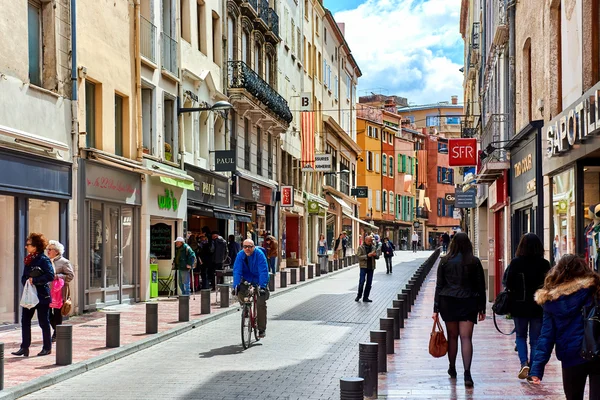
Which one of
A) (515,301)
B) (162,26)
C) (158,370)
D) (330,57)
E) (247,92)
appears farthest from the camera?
(330,57)

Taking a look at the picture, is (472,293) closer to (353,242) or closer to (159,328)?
(159,328)

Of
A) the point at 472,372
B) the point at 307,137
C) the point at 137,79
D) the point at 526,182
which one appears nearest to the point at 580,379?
the point at 472,372

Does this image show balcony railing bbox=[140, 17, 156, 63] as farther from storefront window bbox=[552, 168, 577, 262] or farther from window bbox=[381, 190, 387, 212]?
window bbox=[381, 190, 387, 212]

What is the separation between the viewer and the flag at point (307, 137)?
42156 millimetres

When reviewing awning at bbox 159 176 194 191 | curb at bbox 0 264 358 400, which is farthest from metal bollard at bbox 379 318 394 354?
awning at bbox 159 176 194 191

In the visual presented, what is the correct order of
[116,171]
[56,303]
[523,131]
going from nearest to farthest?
1. [56,303]
2. [523,131]
3. [116,171]

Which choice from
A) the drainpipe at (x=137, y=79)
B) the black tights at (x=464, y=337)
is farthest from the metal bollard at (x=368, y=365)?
the drainpipe at (x=137, y=79)

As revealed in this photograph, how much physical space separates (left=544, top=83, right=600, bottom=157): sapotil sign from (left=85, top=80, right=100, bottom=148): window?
9749 mm

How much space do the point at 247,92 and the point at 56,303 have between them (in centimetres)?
1961

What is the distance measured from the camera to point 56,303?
1269 centimetres

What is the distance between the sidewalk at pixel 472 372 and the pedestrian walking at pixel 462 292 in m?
0.50

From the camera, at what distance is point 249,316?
44.5ft

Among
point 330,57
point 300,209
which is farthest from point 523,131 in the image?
point 330,57

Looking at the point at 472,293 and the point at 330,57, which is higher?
the point at 330,57
